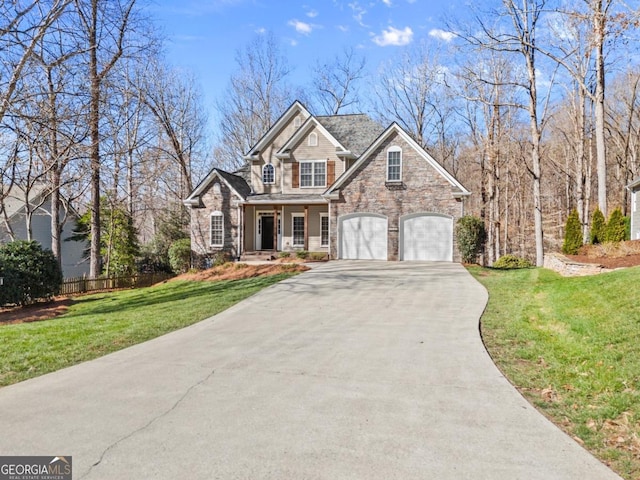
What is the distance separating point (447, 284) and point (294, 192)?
12.2 m

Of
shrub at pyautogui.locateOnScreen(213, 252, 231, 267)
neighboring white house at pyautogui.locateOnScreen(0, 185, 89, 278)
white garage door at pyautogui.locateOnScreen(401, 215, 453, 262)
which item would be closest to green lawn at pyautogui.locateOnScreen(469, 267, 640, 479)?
white garage door at pyautogui.locateOnScreen(401, 215, 453, 262)

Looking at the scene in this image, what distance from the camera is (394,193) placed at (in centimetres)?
1992

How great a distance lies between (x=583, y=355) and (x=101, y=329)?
8.31 m

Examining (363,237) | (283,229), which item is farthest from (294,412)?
(283,229)

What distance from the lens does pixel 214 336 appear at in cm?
752

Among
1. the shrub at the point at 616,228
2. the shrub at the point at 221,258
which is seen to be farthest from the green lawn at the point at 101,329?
the shrub at the point at 616,228

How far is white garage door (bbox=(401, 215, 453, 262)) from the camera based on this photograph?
19.4 m

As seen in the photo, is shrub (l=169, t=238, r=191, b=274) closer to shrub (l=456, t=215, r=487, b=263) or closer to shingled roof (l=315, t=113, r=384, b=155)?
shingled roof (l=315, t=113, r=384, b=155)

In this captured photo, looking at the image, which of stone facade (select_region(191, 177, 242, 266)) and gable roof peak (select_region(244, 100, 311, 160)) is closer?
stone facade (select_region(191, 177, 242, 266))

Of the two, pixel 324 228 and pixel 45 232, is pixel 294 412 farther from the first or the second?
pixel 45 232

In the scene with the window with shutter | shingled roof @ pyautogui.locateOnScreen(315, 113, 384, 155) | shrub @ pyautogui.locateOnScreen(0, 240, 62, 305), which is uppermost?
shingled roof @ pyautogui.locateOnScreen(315, 113, 384, 155)

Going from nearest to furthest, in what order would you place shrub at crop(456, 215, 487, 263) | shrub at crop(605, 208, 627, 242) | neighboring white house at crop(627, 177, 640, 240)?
shrub at crop(605, 208, 627, 242)
shrub at crop(456, 215, 487, 263)
neighboring white house at crop(627, 177, 640, 240)

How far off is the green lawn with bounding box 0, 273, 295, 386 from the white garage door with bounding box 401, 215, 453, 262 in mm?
8135

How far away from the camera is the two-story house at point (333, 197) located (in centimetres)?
1962
